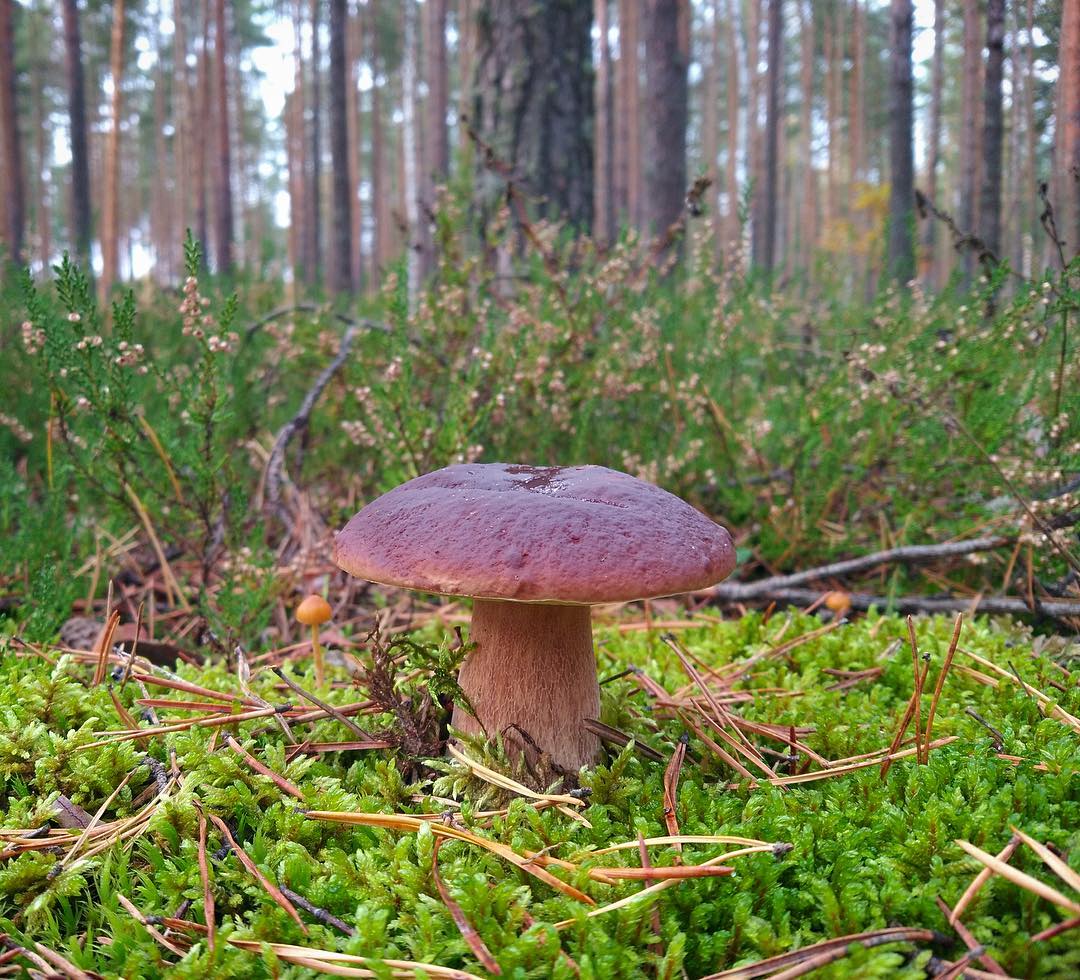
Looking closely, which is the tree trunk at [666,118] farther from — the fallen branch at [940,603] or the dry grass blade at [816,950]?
the dry grass blade at [816,950]

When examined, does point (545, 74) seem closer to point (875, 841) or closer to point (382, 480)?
point (382, 480)

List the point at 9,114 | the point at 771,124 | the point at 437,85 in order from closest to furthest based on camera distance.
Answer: the point at 9,114 → the point at 437,85 → the point at 771,124

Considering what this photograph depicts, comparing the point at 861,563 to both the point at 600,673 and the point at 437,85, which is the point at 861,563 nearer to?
the point at 600,673

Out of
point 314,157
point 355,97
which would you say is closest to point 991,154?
point 314,157

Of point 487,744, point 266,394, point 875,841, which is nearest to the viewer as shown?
point 875,841

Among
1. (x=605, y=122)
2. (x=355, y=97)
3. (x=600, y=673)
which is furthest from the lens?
(x=355, y=97)

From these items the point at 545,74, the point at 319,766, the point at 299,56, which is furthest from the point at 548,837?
the point at 299,56

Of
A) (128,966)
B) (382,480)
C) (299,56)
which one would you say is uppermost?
(299,56)

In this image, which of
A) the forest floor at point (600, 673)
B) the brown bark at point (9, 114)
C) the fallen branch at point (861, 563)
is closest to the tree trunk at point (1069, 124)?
the forest floor at point (600, 673)
